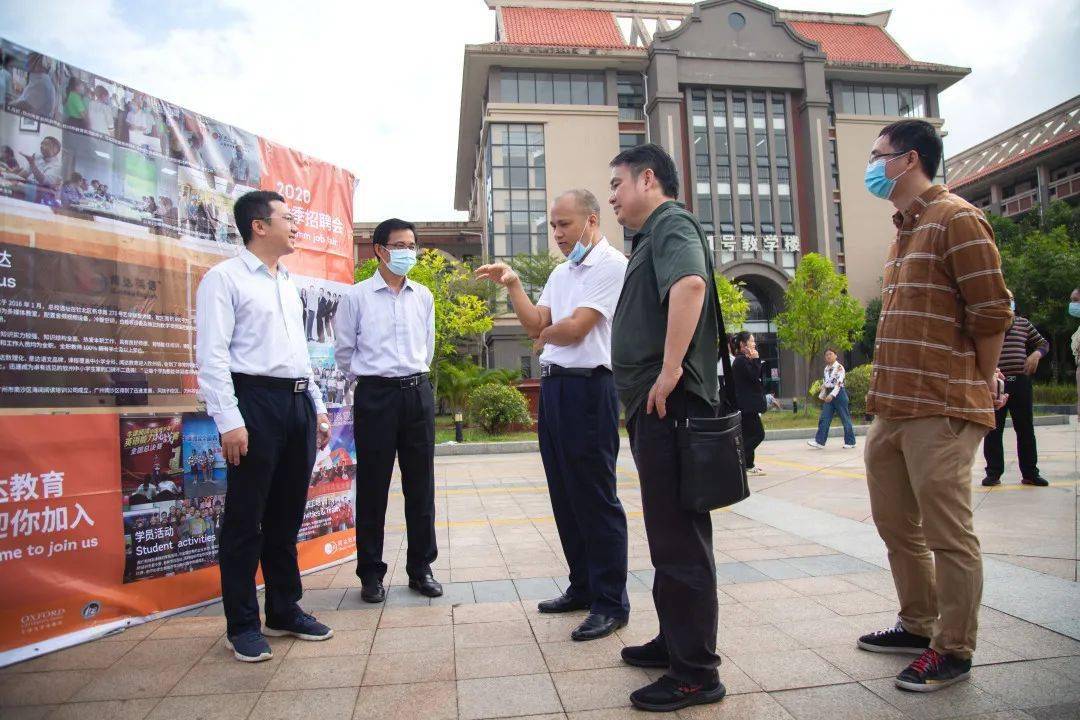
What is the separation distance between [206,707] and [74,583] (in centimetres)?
121

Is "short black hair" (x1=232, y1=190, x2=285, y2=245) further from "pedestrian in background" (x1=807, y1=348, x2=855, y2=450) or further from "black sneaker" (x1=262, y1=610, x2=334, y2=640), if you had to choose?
"pedestrian in background" (x1=807, y1=348, x2=855, y2=450)

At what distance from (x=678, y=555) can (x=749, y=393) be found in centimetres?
646

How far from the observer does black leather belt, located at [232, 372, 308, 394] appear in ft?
9.89

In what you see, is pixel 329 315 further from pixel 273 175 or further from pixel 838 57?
pixel 838 57

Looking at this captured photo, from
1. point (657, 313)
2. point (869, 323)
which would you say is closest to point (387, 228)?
point (657, 313)

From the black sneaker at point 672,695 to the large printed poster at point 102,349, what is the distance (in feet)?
8.27

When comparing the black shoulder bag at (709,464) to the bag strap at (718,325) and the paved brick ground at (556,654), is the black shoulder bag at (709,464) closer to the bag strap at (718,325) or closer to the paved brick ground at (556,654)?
the bag strap at (718,325)

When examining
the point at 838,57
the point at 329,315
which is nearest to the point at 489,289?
the point at 838,57

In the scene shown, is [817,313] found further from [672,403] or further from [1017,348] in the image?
[672,403]

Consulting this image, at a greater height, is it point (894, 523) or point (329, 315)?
point (329, 315)

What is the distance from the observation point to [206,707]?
2.31m

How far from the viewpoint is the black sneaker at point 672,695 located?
7.21ft

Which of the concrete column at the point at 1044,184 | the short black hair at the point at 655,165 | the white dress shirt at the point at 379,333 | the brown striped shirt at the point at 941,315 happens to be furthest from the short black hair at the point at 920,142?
the concrete column at the point at 1044,184

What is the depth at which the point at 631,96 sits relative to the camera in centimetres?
3759
